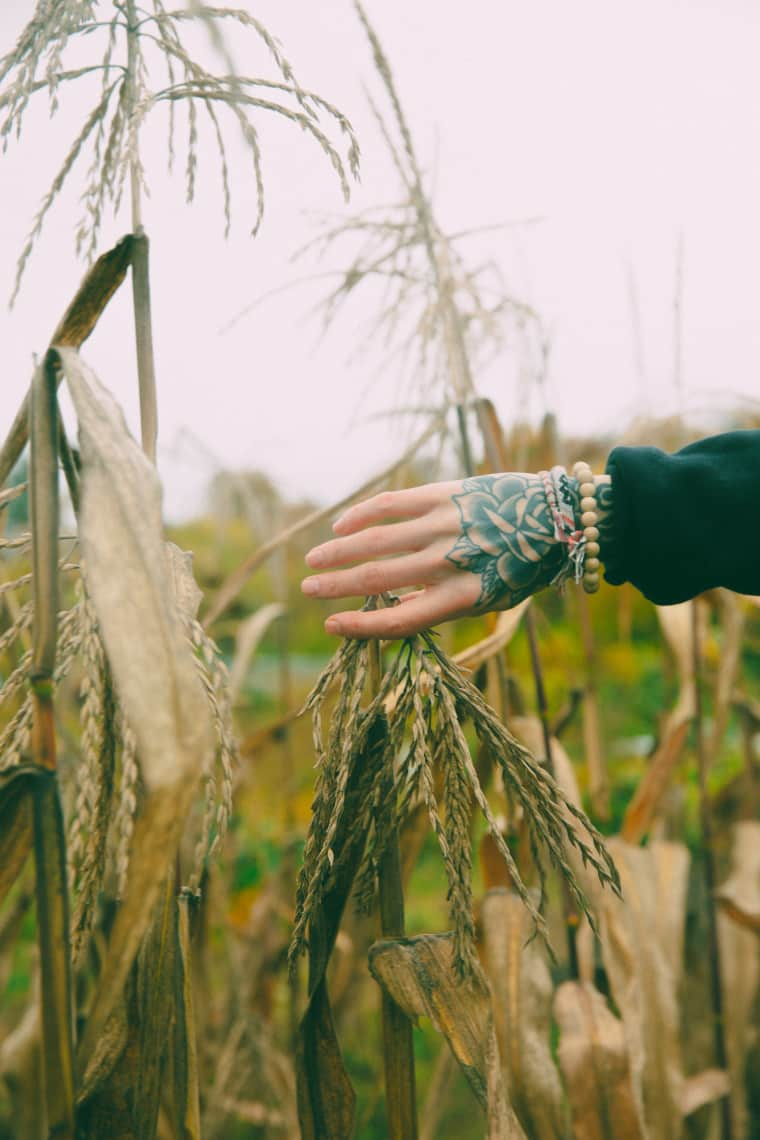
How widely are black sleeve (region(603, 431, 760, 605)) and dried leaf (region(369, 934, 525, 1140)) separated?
0.40 m

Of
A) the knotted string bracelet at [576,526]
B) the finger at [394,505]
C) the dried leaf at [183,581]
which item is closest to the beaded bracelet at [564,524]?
the knotted string bracelet at [576,526]

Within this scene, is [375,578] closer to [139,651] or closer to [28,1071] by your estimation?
[139,651]

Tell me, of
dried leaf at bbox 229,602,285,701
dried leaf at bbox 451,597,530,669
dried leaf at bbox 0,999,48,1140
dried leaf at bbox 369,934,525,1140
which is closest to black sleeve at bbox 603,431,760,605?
dried leaf at bbox 451,597,530,669

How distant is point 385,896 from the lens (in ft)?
2.19

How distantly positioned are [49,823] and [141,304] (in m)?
0.35

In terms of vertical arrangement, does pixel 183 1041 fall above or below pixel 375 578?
below

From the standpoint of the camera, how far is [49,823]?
51cm

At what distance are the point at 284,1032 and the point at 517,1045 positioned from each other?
133 centimetres

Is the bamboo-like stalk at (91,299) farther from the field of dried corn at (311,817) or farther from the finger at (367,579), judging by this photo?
the finger at (367,579)

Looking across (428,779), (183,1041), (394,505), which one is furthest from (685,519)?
(183,1041)

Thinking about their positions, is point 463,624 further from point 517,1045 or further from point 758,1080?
point 517,1045

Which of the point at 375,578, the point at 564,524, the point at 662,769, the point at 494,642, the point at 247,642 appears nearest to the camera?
the point at 375,578

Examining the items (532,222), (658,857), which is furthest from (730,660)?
(532,222)

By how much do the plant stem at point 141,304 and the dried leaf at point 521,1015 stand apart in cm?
66
